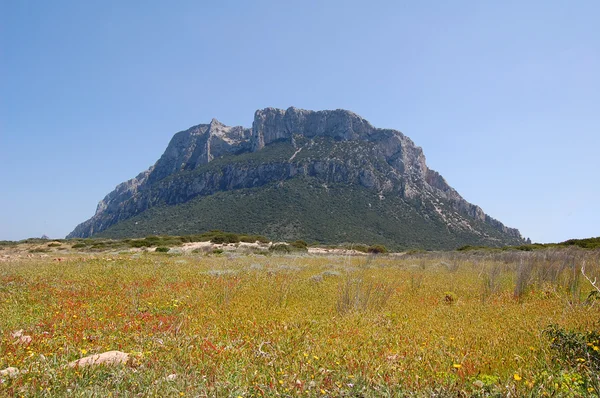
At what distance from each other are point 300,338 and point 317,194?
85048 mm

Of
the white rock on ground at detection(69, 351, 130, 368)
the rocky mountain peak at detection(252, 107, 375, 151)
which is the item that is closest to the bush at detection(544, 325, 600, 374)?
the white rock on ground at detection(69, 351, 130, 368)

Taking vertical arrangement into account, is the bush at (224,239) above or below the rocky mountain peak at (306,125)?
below

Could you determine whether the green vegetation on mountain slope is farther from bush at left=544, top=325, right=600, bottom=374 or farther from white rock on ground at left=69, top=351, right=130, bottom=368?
white rock on ground at left=69, top=351, right=130, bottom=368

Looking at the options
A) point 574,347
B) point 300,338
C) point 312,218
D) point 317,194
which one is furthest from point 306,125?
point 574,347

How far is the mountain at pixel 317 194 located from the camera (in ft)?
258

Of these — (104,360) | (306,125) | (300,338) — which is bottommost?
(300,338)

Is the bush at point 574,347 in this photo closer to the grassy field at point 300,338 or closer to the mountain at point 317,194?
the grassy field at point 300,338

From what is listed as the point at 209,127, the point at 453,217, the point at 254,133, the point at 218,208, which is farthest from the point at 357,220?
the point at 209,127

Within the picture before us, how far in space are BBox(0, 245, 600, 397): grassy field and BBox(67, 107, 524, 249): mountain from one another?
61608 mm

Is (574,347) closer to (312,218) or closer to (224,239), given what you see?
(224,239)

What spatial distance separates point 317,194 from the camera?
89938mm

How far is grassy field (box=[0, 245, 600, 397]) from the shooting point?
3.27 metres

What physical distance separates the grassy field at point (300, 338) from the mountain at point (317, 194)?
61.6 m

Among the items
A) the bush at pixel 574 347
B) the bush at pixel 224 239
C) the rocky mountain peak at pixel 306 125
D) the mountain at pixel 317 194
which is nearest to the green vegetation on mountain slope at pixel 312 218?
the mountain at pixel 317 194
